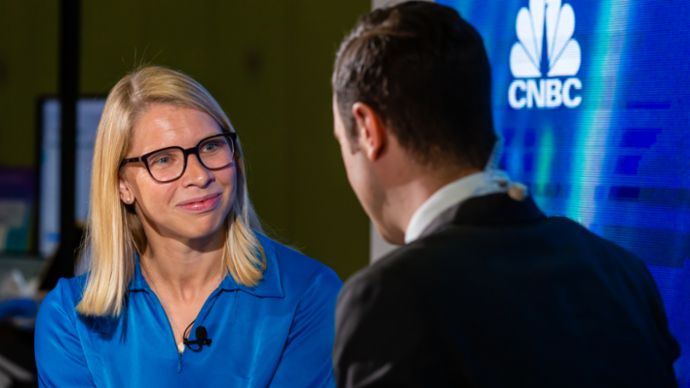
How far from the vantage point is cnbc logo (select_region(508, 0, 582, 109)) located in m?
2.06

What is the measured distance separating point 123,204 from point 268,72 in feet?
9.66

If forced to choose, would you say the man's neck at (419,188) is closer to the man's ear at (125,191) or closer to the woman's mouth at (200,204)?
the woman's mouth at (200,204)

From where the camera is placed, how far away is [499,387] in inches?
40.6

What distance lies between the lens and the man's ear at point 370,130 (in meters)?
1.14

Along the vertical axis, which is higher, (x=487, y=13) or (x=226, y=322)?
(x=487, y=13)

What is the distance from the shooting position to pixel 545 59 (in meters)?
2.12

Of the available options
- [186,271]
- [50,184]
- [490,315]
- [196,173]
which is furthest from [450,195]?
[50,184]

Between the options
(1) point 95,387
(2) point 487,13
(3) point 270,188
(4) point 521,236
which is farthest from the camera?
(3) point 270,188

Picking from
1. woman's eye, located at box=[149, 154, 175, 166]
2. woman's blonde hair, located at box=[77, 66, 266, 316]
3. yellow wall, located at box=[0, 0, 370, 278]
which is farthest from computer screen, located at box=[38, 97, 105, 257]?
woman's eye, located at box=[149, 154, 175, 166]

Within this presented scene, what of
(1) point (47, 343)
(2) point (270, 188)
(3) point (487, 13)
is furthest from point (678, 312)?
(2) point (270, 188)

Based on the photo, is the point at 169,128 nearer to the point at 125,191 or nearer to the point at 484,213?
the point at 125,191

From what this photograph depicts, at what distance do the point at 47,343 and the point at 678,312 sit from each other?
1.29 metres

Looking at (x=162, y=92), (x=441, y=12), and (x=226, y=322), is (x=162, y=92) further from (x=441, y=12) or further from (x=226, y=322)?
(x=441, y=12)

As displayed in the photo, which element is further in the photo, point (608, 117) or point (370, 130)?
point (608, 117)
